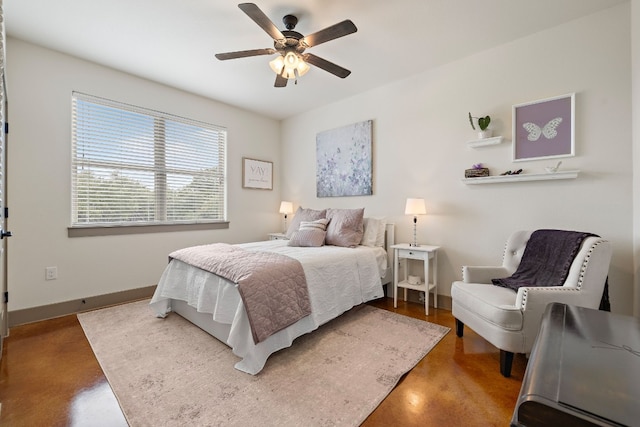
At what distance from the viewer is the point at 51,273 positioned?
2.73m

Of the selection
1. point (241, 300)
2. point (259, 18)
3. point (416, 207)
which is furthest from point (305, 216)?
point (259, 18)

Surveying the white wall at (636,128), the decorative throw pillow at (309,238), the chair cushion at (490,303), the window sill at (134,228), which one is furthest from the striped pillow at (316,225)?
the white wall at (636,128)

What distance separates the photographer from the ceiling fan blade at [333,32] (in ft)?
6.11

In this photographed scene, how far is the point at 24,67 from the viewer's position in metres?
2.59

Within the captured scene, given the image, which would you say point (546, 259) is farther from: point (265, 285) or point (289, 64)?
point (289, 64)

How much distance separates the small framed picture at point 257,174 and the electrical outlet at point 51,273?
2383 mm

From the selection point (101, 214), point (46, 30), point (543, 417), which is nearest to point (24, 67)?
point (46, 30)

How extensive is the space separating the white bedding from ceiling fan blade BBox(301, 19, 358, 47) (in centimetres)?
174

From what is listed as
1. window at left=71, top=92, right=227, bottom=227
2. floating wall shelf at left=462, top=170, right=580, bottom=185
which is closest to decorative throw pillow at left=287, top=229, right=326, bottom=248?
window at left=71, top=92, right=227, bottom=227

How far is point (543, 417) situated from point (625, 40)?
310 centimetres

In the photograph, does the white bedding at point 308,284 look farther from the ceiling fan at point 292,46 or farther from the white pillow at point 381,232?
the ceiling fan at point 292,46

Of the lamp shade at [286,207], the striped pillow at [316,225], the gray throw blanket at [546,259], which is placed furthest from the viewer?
the lamp shade at [286,207]

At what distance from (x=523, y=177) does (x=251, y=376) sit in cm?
277

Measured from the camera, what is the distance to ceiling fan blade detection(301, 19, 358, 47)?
1861mm
